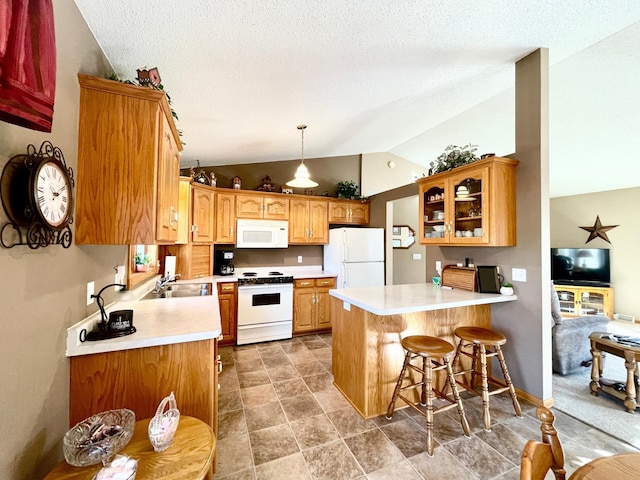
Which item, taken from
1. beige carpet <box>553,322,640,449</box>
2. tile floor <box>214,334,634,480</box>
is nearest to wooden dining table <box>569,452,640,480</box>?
tile floor <box>214,334,634,480</box>

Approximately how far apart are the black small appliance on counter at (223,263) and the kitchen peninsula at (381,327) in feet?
6.76

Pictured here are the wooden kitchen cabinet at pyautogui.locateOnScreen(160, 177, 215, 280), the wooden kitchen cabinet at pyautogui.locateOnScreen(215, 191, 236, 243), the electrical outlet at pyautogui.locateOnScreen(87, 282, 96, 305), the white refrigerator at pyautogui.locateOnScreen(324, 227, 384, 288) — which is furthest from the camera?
the white refrigerator at pyautogui.locateOnScreen(324, 227, 384, 288)

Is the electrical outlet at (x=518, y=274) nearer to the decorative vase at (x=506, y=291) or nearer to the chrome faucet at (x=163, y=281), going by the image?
the decorative vase at (x=506, y=291)

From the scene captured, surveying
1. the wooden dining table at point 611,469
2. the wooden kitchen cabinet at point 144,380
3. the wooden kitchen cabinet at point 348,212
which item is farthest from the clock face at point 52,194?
the wooden kitchen cabinet at point 348,212

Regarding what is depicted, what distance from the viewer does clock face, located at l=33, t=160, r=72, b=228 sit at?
0.97m

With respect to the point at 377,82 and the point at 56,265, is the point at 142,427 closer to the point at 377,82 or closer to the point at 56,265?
the point at 56,265

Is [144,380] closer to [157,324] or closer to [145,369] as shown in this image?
[145,369]

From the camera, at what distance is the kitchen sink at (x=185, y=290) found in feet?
9.23

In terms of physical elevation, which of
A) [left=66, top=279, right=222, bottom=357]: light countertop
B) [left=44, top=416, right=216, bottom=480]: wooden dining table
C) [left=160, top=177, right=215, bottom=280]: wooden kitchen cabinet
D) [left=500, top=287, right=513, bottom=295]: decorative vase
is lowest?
[left=44, top=416, right=216, bottom=480]: wooden dining table

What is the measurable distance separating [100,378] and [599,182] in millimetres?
7316

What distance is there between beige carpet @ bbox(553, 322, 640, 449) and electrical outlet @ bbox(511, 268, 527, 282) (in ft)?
3.54

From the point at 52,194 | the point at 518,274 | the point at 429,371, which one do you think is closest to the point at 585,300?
the point at 518,274

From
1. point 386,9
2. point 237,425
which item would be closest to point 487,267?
point 386,9

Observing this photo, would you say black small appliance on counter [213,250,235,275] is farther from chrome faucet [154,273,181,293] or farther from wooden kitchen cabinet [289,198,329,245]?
wooden kitchen cabinet [289,198,329,245]
